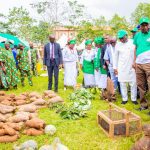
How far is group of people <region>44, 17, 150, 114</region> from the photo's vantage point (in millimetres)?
6902

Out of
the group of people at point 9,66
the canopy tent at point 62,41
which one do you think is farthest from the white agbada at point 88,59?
the canopy tent at point 62,41

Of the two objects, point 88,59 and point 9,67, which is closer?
point 88,59

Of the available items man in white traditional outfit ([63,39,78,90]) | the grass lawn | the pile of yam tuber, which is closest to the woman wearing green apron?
man in white traditional outfit ([63,39,78,90])

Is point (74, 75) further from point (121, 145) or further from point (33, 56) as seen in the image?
point (121, 145)

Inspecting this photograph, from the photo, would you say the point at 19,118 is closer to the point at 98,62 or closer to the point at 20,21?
the point at 98,62

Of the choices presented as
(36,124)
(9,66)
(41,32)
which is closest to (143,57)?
(36,124)

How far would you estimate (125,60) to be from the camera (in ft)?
25.7

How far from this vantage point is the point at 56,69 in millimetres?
10406

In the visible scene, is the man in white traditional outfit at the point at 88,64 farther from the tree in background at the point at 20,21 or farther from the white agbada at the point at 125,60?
the tree in background at the point at 20,21

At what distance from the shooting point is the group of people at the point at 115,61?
272 inches

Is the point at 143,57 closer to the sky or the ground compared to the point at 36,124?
closer to the sky

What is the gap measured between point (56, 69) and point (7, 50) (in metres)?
2.00

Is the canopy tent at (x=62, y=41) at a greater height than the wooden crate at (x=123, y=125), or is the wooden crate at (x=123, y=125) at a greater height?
the canopy tent at (x=62, y=41)

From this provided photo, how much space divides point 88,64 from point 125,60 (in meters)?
2.84
